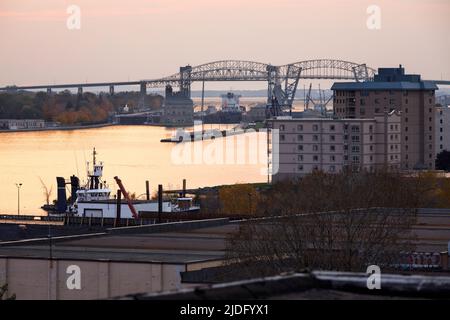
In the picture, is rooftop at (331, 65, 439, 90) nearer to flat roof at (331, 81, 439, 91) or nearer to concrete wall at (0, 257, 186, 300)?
flat roof at (331, 81, 439, 91)

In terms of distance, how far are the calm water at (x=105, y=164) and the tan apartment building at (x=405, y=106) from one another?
71.2 inches

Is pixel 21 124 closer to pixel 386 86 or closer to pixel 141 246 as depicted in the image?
pixel 386 86

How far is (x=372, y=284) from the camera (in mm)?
2443

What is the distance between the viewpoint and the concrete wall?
6086 millimetres

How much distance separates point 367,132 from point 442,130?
12.9 feet

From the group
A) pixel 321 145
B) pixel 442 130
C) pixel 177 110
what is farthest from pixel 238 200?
pixel 177 110

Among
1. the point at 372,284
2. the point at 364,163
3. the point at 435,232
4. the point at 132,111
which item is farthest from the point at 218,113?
the point at 372,284

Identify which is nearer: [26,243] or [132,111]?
[26,243]

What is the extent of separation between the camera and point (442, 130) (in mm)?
22797

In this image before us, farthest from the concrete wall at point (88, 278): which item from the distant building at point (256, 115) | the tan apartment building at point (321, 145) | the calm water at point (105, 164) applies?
the distant building at point (256, 115)

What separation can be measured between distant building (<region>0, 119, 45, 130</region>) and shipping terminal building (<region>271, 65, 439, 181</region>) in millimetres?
22013
